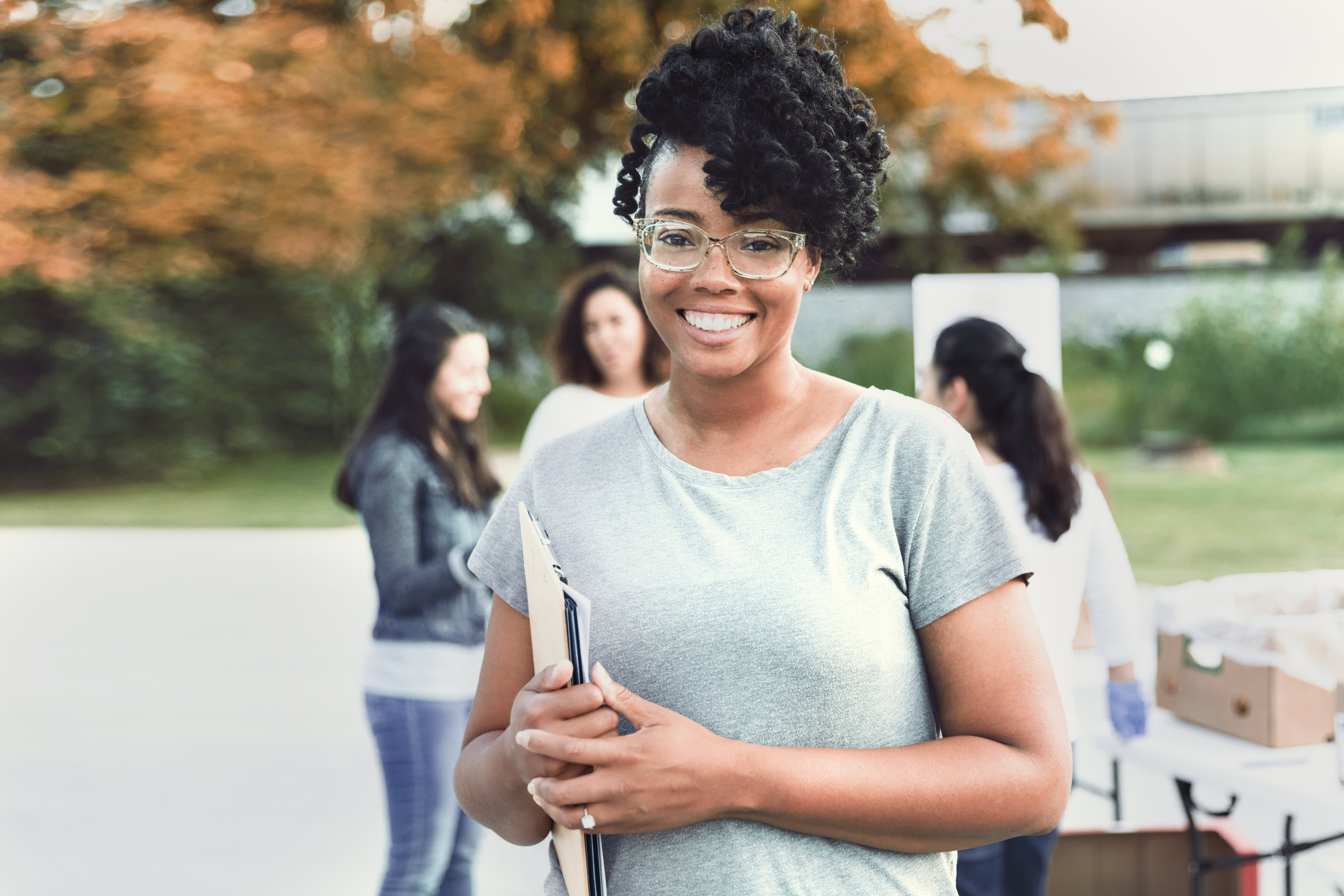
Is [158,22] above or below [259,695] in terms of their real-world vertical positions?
above

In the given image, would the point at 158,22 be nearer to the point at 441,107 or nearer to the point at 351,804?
the point at 441,107

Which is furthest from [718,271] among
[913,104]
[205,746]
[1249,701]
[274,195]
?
[274,195]

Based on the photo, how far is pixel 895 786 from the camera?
109 centimetres

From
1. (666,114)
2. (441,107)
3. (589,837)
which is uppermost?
(441,107)

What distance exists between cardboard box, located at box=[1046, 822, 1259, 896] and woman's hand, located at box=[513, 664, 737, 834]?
2.21 m

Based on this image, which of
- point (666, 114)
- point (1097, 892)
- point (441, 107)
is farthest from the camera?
point (441, 107)

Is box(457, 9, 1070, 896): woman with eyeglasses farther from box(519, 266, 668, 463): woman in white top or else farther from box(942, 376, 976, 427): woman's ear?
box(519, 266, 668, 463): woman in white top

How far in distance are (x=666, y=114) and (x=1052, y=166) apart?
11437mm

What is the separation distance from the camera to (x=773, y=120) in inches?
46.1

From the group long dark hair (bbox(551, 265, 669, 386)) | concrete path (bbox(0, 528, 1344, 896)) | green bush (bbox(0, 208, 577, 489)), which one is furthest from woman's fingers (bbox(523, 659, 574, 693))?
green bush (bbox(0, 208, 577, 489))

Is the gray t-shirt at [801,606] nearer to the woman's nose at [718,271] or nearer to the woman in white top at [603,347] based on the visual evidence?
the woman's nose at [718,271]

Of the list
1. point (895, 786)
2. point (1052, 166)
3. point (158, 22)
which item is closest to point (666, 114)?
point (895, 786)

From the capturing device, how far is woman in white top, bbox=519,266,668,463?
379 cm

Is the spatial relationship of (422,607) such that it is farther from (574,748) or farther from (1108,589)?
(574,748)
